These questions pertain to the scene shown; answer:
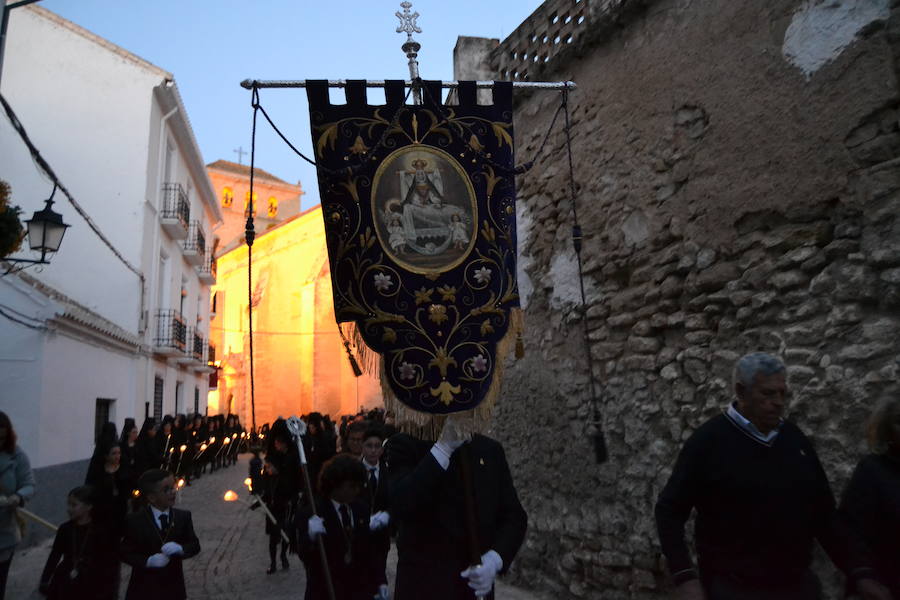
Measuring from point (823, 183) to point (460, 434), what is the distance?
2421 mm

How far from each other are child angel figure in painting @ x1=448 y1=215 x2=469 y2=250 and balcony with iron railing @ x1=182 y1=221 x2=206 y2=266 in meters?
18.9

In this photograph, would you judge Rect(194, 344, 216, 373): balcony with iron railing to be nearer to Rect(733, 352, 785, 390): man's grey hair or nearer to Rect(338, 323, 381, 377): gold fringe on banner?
Rect(338, 323, 381, 377): gold fringe on banner

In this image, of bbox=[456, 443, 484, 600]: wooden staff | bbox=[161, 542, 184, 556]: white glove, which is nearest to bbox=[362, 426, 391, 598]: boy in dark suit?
bbox=[456, 443, 484, 600]: wooden staff

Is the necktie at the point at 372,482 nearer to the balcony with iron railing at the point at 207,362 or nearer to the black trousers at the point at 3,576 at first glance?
the black trousers at the point at 3,576

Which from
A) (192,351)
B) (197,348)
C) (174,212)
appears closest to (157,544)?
(174,212)

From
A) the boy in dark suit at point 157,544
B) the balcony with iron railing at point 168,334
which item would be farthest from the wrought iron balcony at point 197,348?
the boy in dark suit at point 157,544

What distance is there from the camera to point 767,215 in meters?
4.18

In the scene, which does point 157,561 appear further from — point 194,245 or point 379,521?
point 194,245

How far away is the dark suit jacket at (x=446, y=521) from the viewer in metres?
2.81

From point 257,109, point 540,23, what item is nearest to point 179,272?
point 540,23

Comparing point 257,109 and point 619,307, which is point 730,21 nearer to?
point 619,307

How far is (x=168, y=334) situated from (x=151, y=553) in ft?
48.6

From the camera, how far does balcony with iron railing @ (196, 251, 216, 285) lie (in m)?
24.0

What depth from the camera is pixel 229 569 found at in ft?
25.2
